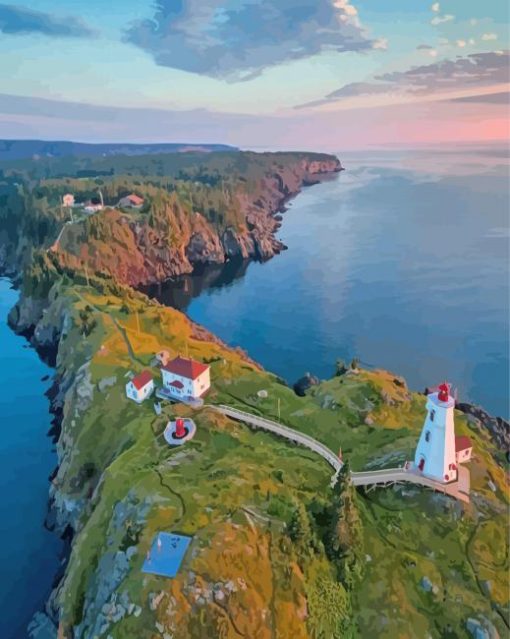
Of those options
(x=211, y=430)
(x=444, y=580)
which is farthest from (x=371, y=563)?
(x=211, y=430)

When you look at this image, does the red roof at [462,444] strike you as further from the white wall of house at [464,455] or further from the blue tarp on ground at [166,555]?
the blue tarp on ground at [166,555]

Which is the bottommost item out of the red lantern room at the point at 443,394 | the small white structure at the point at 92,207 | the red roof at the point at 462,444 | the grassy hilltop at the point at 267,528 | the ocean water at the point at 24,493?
the ocean water at the point at 24,493

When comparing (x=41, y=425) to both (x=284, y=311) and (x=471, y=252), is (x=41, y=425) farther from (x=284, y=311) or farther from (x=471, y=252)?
(x=471, y=252)

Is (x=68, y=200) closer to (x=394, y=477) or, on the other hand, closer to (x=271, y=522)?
(x=394, y=477)

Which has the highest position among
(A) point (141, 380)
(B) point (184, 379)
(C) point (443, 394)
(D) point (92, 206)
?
(D) point (92, 206)

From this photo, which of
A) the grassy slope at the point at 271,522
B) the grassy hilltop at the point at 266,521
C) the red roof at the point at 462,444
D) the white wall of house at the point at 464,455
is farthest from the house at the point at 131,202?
the white wall of house at the point at 464,455

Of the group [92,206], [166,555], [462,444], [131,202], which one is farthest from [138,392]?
[131,202]
